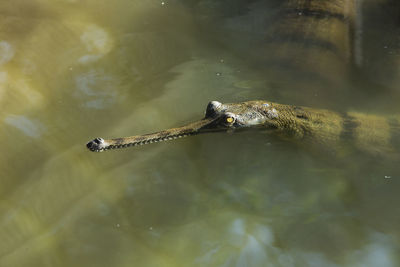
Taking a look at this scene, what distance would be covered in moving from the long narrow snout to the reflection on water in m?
0.22

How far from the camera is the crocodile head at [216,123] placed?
4.51m

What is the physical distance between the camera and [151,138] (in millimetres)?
4531

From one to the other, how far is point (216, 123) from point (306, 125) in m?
1.08

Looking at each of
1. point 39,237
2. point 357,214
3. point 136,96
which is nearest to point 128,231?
point 39,237

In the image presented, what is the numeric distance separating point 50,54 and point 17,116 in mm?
1135

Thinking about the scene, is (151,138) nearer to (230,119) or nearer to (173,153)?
(173,153)

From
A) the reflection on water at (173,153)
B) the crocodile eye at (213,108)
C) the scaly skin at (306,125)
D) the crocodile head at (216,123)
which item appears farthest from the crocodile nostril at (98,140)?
the crocodile eye at (213,108)

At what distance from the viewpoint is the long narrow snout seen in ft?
14.6

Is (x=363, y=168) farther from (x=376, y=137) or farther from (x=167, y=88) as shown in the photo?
(x=167, y=88)

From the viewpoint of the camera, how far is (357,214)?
421 cm

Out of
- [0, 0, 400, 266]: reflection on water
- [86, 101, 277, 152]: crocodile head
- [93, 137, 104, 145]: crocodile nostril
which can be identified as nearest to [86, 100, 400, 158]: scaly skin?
[86, 101, 277, 152]: crocodile head

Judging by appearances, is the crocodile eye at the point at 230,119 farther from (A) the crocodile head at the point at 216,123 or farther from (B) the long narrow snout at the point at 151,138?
(B) the long narrow snout at the point at 151,138

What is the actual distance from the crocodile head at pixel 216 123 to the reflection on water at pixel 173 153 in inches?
7.7

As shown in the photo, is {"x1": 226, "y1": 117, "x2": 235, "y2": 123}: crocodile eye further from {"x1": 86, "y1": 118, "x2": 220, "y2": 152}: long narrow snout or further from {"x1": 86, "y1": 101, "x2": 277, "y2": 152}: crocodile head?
{"x1": 86, "y1": 118, "x2": 220, "y2": 152}: long narrow snout
